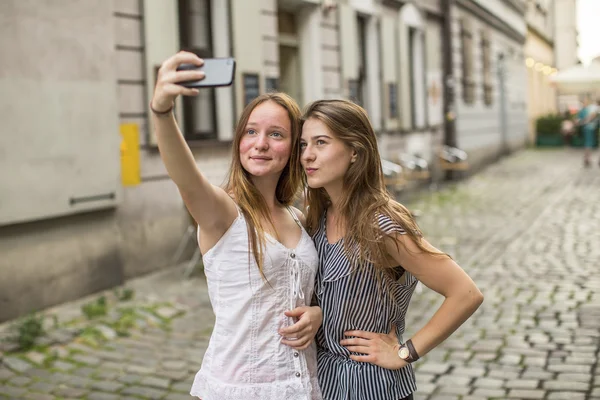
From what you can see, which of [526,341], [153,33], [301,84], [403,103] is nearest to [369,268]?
[526,341]

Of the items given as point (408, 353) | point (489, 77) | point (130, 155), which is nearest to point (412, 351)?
point (408, 353)

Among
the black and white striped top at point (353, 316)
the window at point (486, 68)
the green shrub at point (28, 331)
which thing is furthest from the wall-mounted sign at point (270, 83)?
the window at point (486, 68)

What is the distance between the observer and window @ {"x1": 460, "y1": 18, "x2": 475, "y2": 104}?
2090 centimetres

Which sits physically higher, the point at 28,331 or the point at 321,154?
the point at 321,154

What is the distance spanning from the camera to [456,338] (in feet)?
20.2

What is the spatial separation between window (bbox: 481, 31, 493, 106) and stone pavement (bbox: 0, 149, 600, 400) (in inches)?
541

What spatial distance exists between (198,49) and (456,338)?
5142mm

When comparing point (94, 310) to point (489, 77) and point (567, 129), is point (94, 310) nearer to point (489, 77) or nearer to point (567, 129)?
point (489, 77)

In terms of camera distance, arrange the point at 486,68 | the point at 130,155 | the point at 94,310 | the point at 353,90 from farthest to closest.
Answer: the point at 486,68 < the point at 353,90 < the point at 130,155 < the point at 94,310

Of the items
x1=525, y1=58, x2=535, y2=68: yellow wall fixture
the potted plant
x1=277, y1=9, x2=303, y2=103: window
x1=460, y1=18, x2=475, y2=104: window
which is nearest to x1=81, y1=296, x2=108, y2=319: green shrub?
x1=277, y1=9, x2=303, y2=103: window

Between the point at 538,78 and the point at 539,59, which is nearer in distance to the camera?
the point at 538,78

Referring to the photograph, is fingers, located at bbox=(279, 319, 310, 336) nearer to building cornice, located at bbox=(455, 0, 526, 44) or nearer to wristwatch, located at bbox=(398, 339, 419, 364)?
wristwatch, located at bbox=(398, 339, 419, 364)

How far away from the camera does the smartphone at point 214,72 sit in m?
1.96

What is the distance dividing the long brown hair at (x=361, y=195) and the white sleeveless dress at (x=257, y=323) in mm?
192
